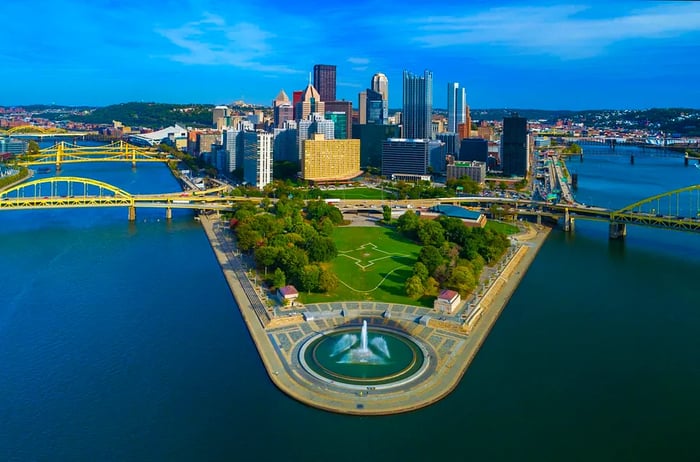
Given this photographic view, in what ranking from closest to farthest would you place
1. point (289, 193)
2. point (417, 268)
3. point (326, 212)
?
point (417, 268), point (326, 212), point (289, 193)

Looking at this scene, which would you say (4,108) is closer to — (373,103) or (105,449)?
(373,103)

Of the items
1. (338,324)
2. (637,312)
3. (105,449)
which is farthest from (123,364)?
(637,312)

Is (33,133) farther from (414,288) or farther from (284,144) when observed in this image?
(414,288)

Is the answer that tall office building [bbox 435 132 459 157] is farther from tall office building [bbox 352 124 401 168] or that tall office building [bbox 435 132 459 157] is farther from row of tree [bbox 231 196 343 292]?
row of tree [bbox 231 196 343 292]

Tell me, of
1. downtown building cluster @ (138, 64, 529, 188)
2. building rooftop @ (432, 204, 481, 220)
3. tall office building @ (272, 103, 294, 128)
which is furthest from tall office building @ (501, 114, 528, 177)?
tall office building @ (272, 103, 294, 128)

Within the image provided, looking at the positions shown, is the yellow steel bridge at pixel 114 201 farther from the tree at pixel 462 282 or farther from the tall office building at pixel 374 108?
the tall office building at pixel 374 108

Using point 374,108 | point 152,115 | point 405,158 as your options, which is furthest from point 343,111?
point 152,115
